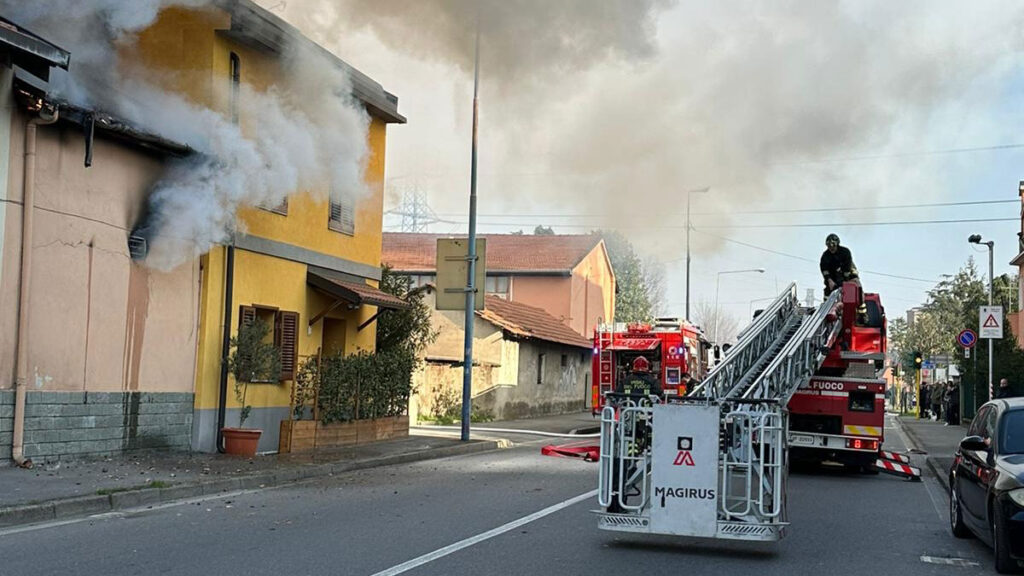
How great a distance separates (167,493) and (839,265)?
1016 cm

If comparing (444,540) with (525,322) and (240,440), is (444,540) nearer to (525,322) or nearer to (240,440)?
(240,440)

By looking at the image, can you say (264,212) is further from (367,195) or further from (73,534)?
(73,534)

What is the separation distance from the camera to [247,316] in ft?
57.9

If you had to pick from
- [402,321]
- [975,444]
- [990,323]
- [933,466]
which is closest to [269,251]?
[402,321]

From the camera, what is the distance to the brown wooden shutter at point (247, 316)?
56.9 ft

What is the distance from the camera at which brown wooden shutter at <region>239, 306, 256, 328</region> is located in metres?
17.3

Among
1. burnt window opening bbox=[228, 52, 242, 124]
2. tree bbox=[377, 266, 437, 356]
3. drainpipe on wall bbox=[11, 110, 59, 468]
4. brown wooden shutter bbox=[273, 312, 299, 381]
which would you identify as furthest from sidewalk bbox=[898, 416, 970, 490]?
drainpipe on wall bbox=[11, 110, 59, 468]

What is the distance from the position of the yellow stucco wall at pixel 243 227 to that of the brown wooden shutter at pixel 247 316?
12 cm

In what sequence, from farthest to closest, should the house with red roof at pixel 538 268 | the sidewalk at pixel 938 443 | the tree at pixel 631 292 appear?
the tree at pixel 631 292 < the house with red roof at pixel 538 268 < the sidewalk at pixel 938 443

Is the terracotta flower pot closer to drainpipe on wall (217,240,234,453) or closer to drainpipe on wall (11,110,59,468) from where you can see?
drainpipe on wall (217,240,234,453)

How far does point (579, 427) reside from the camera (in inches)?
1207

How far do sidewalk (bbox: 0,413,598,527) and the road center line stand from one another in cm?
407

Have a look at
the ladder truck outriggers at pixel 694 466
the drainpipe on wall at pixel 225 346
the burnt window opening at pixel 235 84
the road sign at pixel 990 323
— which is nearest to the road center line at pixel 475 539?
the ladder truck outriggers at pixel 694 466

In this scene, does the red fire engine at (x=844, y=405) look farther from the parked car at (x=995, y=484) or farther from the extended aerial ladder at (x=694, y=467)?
the extended aerial ladder at (x=694, y=467)
